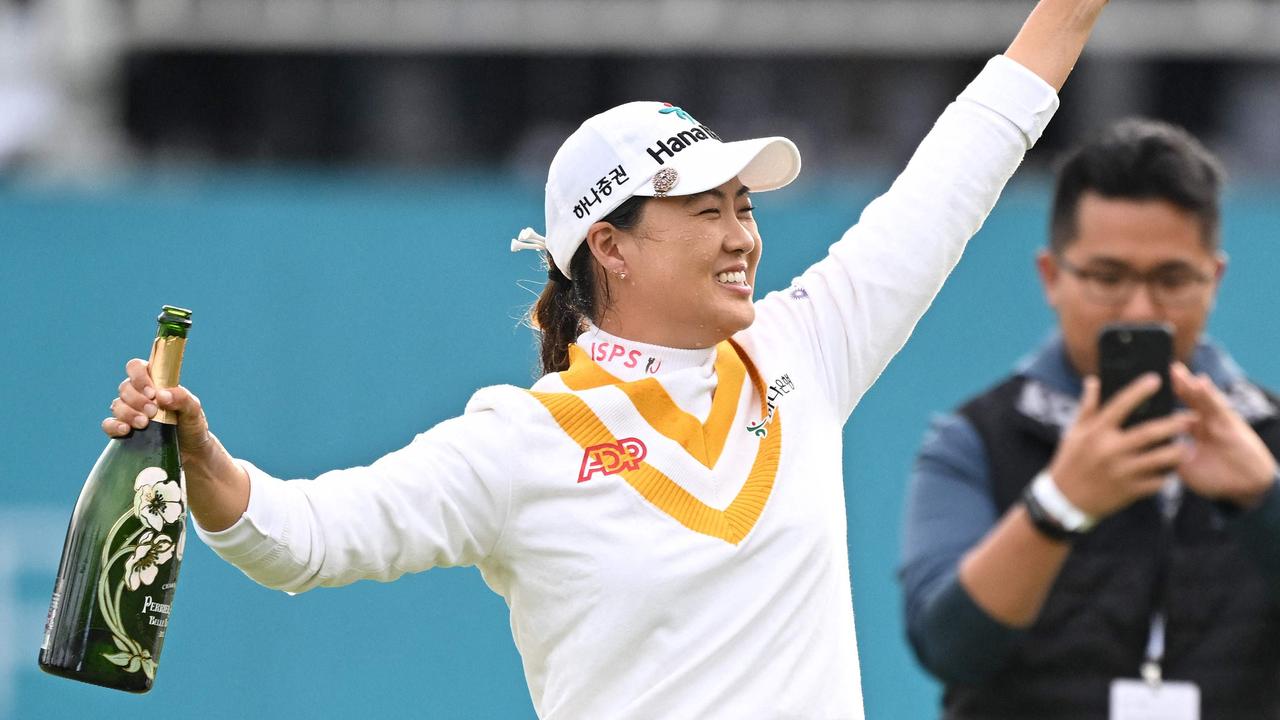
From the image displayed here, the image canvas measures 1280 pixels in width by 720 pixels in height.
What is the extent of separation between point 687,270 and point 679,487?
0.32 meters

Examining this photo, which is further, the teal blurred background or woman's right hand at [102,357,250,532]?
the teal blurred background

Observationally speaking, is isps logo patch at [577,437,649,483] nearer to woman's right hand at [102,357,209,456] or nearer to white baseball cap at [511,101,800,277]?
white baseball cap at [511,101,800,277]

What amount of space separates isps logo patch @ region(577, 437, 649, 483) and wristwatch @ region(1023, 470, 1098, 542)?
544 mm

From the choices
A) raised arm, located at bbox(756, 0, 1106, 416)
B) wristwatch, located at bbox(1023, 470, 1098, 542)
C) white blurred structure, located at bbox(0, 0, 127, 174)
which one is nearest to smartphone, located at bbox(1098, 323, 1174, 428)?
wristwatch, located at bbox(1023, 470, 1098, 542)

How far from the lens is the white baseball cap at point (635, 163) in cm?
274

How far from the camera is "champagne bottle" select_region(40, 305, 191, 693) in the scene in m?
2.42

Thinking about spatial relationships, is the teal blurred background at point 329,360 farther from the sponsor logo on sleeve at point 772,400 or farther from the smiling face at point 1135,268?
the sponsor logo on sleeve at point 772,400

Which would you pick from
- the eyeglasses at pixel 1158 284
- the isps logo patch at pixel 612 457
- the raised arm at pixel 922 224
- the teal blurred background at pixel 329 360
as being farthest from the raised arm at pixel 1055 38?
the teal blurred background at pixel 329 360

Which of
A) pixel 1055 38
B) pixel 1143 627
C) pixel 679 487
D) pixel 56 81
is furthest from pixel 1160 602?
pixel 56 81

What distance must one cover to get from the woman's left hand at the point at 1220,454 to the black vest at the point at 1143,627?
16.9 inches

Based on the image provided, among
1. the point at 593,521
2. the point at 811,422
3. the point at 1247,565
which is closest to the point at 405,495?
the point at 593,521

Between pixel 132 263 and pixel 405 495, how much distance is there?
3.75 metres

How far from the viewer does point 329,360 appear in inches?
236

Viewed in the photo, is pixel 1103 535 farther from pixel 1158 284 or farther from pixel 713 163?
pixel 713 163
